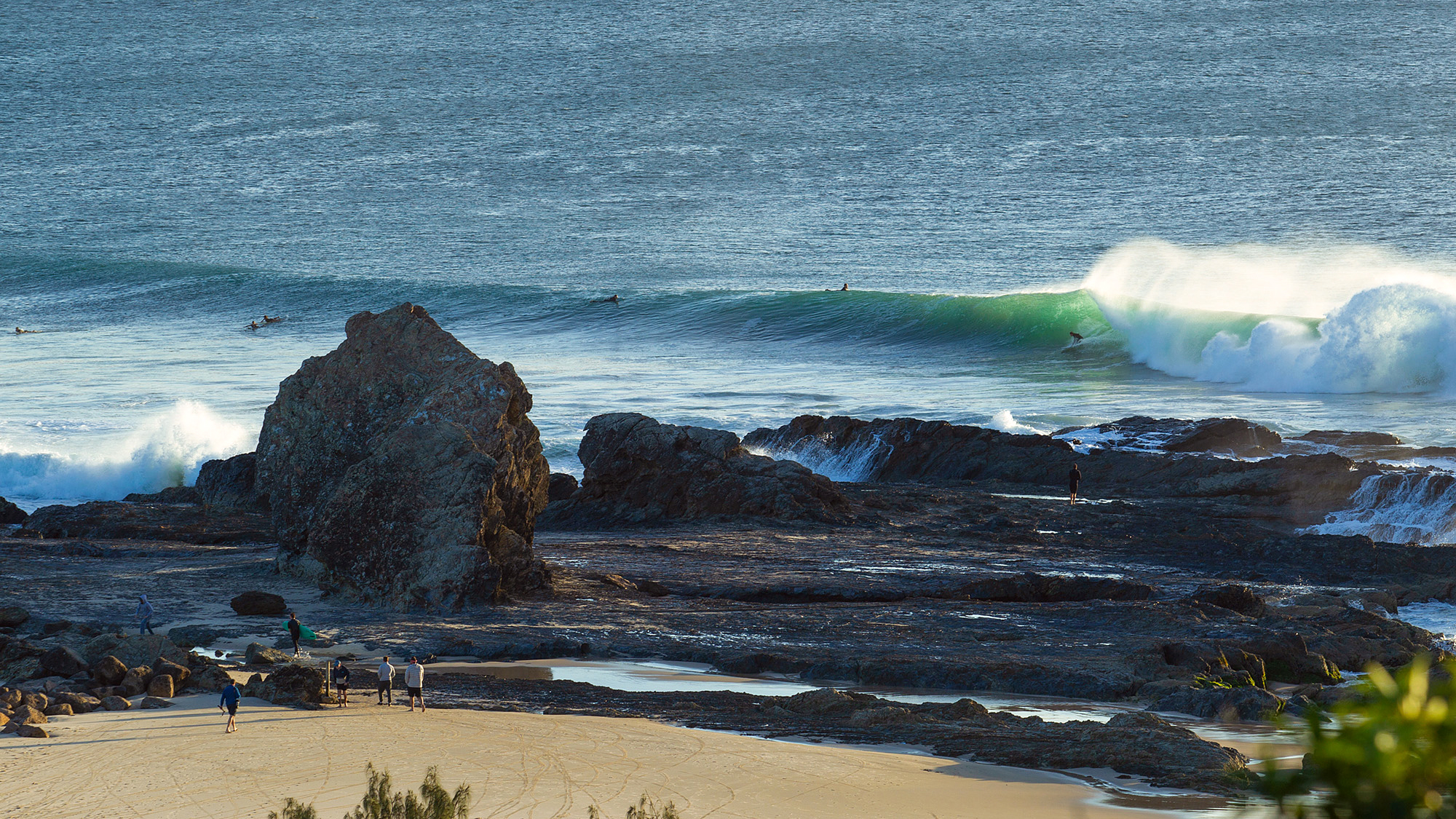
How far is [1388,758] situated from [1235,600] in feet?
40.9

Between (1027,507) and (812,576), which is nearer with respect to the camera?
(812,576)

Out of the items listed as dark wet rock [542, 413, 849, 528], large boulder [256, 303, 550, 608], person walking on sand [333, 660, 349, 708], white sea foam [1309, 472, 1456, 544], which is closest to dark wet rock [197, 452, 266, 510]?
large boulder [256, 303, 550, 608]

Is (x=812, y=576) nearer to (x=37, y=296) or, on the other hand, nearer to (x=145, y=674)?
(x=145, y=674)

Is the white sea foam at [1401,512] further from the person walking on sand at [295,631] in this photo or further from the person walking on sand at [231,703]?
the person walking on sand at [231,703]

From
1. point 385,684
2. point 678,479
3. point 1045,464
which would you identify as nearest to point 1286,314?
point 1045,464

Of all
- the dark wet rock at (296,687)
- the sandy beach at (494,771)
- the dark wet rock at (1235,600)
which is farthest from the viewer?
the dark wet rock at (1235,600)

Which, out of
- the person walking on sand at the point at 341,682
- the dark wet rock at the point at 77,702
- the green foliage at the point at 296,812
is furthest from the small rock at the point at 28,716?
the green foliage at the point at 296,812

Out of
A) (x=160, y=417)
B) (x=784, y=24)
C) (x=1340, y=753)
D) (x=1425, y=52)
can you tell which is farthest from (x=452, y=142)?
(x=1340, y=753)

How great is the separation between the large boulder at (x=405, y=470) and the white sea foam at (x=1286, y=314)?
21.0 m

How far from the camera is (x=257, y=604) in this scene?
13.5m

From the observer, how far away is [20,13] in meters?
96.7

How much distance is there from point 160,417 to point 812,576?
17361 mm

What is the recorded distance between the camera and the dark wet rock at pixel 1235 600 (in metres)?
13.2

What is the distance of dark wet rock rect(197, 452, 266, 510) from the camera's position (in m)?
19.9
